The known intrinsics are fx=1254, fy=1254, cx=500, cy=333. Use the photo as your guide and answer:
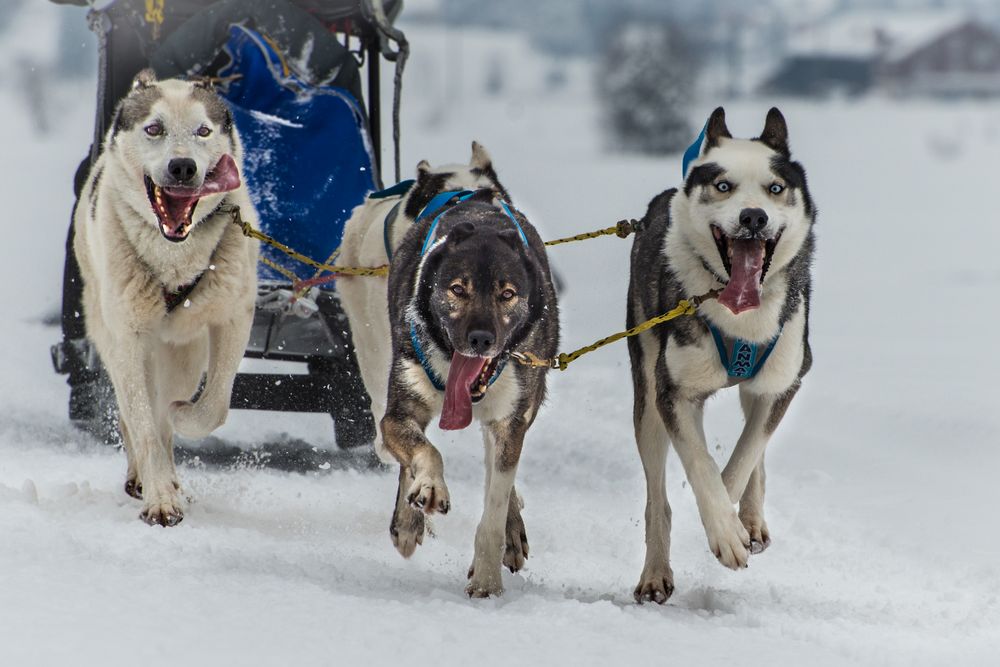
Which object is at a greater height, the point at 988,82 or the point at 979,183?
the point at 988,82

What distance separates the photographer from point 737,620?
2.84m

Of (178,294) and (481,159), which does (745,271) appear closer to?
(481,159)

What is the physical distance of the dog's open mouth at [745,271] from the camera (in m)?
2.87

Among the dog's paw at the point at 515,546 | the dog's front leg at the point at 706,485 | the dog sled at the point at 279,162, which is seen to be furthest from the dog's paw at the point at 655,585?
the dog sled at the point at 279,162

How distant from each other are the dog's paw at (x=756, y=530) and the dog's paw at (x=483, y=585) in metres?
0.68

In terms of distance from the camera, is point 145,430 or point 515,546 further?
point 145,430

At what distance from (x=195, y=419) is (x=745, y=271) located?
160 centimetres

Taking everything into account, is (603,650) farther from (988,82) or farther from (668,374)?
(988,82)

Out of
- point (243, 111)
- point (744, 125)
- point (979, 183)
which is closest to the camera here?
point (243, 111)

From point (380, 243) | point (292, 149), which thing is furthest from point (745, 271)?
point (292, 149)

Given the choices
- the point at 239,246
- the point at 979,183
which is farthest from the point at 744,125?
the point at 239,246

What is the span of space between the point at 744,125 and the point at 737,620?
16.0m

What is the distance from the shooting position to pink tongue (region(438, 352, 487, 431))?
2.74m

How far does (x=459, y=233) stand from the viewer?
111 inches
